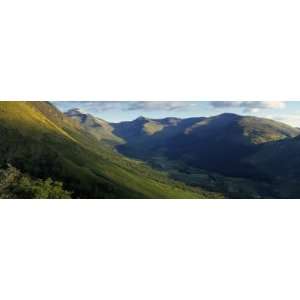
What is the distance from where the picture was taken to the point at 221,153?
86.6 ft

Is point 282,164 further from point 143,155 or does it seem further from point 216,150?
point 143,155

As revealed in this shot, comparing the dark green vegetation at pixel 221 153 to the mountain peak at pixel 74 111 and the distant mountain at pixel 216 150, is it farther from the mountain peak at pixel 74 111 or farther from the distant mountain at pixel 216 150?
the mountain peak at pixel 74 111

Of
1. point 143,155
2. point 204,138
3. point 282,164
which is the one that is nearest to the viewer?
point 282,164

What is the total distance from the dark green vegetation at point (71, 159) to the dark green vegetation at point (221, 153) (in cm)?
56

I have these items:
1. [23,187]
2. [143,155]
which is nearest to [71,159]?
[23,187]

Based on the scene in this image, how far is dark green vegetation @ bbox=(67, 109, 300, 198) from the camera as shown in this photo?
81.4 feet


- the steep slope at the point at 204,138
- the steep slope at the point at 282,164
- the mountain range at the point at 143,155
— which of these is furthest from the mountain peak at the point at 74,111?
the steep slope at the point at 282,164

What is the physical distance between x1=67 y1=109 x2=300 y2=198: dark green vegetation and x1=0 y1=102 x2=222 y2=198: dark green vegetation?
1.83 ft

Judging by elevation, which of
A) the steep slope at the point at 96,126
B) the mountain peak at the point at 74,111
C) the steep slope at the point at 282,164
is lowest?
the steep slope at the point at 282,164

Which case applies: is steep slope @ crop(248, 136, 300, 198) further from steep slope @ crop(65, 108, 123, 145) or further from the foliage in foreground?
the foliage in foreground

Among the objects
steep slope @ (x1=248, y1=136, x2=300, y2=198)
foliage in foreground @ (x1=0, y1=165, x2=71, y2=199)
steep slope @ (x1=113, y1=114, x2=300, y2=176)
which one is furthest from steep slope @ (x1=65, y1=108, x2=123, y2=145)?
steep slope @ (x1=248, y1=136, x2=300, y2=198)

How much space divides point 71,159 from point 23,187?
2.41 meters

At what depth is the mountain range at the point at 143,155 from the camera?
80.1 ft
